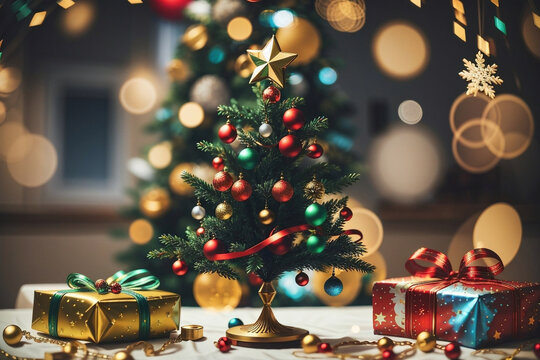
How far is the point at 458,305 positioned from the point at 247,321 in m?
0.49

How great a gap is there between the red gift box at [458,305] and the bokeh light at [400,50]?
101 inches

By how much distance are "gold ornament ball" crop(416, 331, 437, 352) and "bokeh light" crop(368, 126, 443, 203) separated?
8.67ft

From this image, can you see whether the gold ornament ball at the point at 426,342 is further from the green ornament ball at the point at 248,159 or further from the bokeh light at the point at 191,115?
the bokeh light at the point at 191,115

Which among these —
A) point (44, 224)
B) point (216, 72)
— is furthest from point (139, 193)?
point (44, 224)

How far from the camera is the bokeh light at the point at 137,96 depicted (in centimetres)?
363

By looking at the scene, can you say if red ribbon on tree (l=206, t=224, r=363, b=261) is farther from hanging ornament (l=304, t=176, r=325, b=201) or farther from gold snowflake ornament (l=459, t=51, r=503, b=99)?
gold snowflake ornament (l=459, t=51, r=503, b=99)

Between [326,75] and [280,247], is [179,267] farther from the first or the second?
[326,75]

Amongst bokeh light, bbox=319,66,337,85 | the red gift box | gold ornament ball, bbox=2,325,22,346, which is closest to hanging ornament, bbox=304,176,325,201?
the red gift box

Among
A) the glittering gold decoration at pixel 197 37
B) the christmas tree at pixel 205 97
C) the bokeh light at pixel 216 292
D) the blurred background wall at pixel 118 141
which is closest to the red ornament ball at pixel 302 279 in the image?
the bokeh light at pixel 216 292

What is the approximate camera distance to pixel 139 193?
2559 millimetres

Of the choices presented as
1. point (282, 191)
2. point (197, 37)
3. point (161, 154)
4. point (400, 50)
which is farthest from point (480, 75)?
point (400, 50)

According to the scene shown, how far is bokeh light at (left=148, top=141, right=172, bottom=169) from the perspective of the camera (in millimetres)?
2477

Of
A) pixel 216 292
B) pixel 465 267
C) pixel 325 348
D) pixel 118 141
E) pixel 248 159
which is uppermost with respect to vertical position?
pixel 118 141

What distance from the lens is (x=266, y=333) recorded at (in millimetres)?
1031
